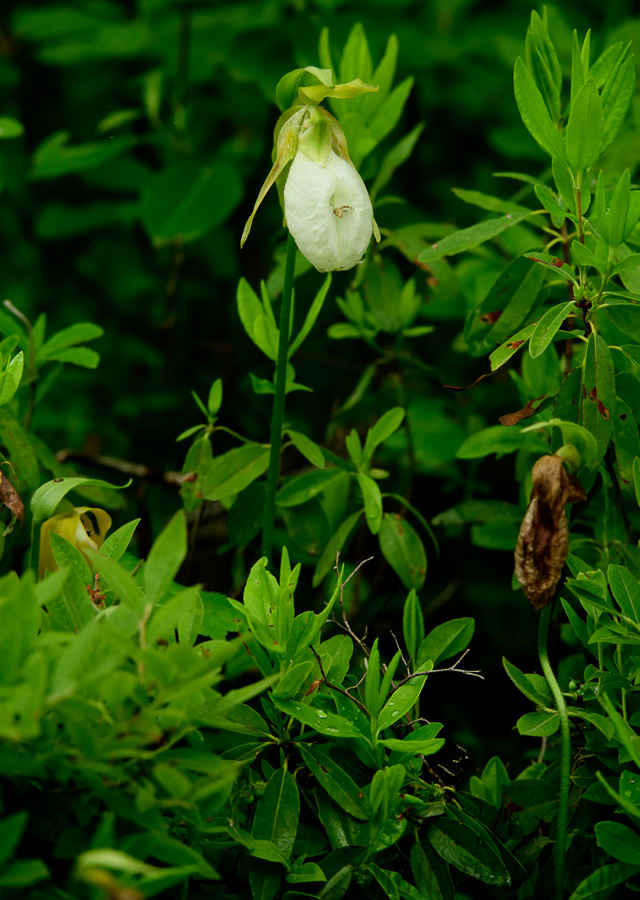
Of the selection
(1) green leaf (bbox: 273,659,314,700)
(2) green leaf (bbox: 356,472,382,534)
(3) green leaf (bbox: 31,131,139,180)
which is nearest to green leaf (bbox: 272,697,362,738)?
(1) green leaf (bbox: 273,659,314,700)

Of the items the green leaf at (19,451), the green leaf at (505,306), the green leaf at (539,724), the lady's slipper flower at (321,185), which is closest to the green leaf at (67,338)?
the green leaf at (19,451)

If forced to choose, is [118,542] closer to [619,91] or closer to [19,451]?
[19,451]

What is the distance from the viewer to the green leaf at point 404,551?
42.1 inches

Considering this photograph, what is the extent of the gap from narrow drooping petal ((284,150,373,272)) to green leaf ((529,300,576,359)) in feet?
0.66

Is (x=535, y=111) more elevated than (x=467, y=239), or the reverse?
(x=535, y=111)

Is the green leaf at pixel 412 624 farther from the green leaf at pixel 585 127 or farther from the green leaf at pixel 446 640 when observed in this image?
the green leaf at pixel 585 127

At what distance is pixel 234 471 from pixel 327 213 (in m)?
0.40

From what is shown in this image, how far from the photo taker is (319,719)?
2.29ft

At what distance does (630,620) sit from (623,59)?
635 millimetres

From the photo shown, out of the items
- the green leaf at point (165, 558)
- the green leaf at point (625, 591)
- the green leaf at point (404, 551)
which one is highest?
the green leaf at point (165, 558)

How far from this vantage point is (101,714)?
55cm

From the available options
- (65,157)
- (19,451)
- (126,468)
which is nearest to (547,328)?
(19,451)

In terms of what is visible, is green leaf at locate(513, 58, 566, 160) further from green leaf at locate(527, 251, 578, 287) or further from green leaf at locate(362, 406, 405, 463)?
green leaf at locate(362, 406, 405, 463)

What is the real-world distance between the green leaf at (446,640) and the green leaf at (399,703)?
0.10 meters
